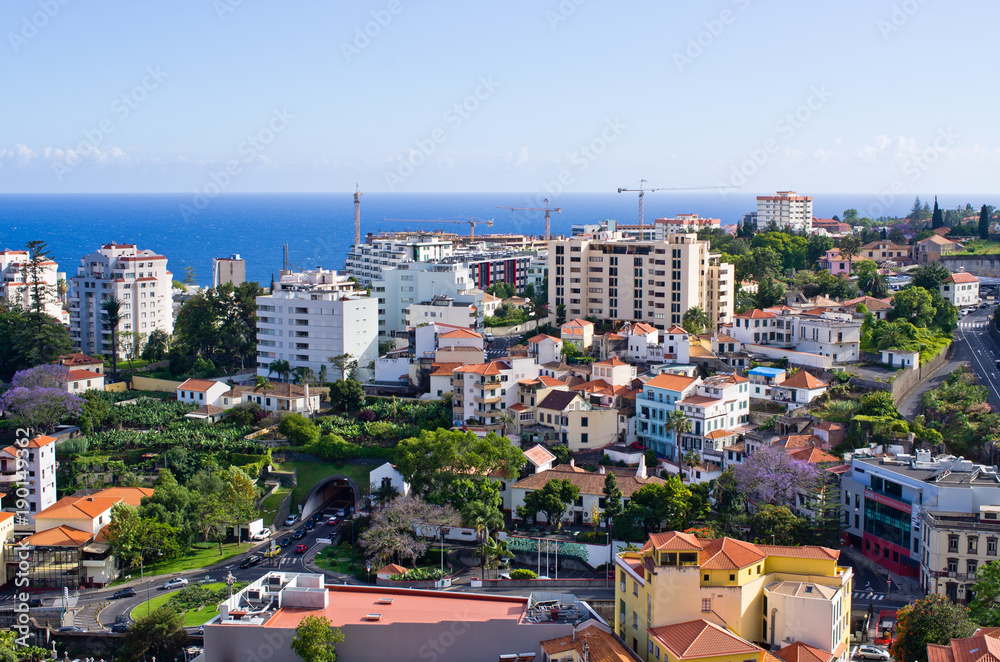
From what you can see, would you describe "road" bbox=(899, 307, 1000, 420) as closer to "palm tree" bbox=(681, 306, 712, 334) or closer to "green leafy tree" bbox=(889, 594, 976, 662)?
"palm tree" bbox=(681, 306, 712, 334)

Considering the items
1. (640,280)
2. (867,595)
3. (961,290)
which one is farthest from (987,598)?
(961,290)

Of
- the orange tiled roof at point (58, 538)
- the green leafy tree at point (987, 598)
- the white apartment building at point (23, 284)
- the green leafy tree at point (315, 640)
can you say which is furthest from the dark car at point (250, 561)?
the white apartment building at point (23, 284)

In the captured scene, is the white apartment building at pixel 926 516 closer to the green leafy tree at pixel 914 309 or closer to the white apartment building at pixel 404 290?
the green leafy tree at pixel 914 309

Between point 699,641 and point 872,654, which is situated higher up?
point 699,641

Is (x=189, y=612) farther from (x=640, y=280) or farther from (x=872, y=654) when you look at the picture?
(x=640, y=280)

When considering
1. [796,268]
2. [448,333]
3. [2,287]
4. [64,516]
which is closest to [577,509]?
[448,333]
